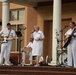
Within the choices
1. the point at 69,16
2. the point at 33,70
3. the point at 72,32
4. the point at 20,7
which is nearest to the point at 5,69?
the point at 33,70

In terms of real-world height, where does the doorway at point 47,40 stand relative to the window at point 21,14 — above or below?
below

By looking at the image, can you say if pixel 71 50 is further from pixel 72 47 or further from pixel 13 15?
pixel 13 15

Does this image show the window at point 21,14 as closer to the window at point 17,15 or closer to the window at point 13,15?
the window at point 17,15

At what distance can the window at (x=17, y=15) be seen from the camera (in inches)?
881

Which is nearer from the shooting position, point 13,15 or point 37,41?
point 37,41

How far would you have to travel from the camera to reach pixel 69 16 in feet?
66.3

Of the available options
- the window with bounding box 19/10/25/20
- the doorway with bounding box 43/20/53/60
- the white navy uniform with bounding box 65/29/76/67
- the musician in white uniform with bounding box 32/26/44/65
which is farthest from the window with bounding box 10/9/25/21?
the white navy uniform with bounding box 65/29/76/67

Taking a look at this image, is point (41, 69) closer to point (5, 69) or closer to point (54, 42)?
point (5, 69)

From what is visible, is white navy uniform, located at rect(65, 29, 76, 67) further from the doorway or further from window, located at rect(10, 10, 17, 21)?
window, located at rect(10, 10, 17, 21)

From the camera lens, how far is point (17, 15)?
2262cm

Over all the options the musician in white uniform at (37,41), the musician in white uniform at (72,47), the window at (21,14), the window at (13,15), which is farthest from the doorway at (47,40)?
the musician in white uniform at (72,47)

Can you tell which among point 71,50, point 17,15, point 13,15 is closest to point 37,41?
point 71,50

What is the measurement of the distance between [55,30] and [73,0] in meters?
3.94

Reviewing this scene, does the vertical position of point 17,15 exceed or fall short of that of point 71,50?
it exceeds it
